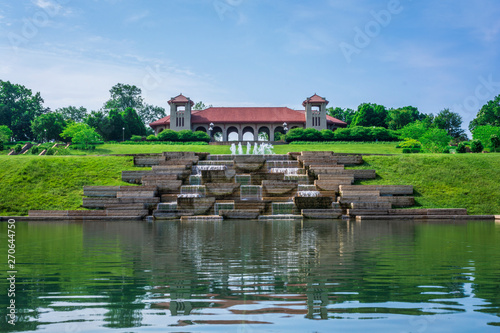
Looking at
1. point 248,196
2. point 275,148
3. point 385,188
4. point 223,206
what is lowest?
point 223,206

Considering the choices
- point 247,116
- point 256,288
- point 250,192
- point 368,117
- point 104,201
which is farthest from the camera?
point 368,117

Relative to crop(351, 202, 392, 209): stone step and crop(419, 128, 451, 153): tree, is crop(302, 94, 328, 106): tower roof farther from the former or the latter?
crop(351, 202, 392, 209): stone step

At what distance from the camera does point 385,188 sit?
70.3 feet

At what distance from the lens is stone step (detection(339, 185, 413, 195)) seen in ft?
69.1

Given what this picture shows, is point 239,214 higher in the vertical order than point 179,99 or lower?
lower

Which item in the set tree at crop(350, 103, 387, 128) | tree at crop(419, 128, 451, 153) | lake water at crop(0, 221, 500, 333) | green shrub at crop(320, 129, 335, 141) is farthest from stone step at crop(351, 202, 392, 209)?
tree at crop(350, 103, 387, 128)

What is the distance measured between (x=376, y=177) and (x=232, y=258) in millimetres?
18776

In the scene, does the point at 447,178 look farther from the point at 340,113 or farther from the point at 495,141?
the point at 340,113

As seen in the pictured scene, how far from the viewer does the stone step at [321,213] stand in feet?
62.1

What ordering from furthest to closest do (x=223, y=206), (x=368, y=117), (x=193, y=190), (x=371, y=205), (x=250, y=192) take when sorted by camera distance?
(x=368, y=117) < (x=193, y=190) < (x=250, y=192) < (x=223, y=206) < (x=371, y=205)

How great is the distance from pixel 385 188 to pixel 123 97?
3104 inches

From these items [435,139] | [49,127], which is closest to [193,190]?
[435,139]

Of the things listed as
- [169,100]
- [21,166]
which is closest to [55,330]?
[21,166]

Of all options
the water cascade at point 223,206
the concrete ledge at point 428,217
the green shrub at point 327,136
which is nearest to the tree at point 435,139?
the green shrub at point 327,136
